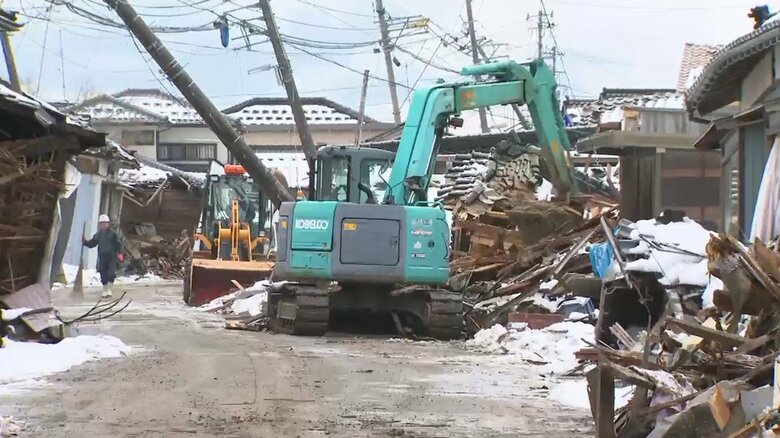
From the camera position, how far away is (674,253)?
499 inches

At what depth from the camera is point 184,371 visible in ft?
39.1

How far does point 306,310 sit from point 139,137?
1551 inches

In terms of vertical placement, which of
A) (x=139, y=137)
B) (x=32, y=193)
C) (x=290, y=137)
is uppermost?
(x=290, y=137)

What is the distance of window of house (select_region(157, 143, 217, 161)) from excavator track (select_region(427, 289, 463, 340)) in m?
38.7

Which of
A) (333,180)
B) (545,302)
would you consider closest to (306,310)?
(333,180)

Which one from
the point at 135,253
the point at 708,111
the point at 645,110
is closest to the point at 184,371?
the point at 708,111

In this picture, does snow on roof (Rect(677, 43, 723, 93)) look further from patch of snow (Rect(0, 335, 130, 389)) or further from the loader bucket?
patch of snow (Rect(0, 335, 130, 389))

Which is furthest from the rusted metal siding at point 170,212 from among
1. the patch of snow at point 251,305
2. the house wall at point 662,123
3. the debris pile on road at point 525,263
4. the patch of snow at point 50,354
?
the patch of snow at point 50,354

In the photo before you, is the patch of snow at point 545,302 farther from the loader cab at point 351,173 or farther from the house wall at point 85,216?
the house wall at point 85,216

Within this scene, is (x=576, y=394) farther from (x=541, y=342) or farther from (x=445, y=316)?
(x=445, y=316)

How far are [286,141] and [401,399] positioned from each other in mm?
48073

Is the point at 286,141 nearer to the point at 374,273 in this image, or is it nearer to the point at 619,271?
the point at 374,273

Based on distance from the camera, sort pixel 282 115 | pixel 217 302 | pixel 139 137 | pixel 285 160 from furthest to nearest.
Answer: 1. pixel 282 115
2. pixel 139 137
3. pixel 285 160
4. pixel 217 302

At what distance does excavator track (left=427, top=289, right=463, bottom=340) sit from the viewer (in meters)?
16.7
